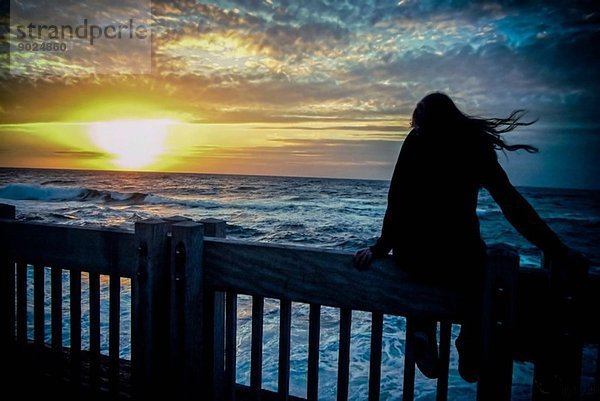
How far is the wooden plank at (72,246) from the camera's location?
1.97 meters

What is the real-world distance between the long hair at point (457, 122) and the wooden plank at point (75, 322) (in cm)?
212

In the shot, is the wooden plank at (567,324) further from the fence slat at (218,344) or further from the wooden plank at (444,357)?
the fence slat at (218,344)

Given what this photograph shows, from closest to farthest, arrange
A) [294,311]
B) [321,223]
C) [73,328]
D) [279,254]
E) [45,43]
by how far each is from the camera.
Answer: [279,254]
[73,328]
[45,43]
[294,311]
[321,223]

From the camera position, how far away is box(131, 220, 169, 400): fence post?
72.7 inches

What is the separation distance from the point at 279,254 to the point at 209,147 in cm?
8484

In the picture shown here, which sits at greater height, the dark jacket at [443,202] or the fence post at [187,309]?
the dark jacket at [443,202]

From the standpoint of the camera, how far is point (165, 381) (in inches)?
74.9

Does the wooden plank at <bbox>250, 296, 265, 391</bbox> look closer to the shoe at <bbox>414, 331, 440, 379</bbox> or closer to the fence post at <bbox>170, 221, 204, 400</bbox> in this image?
the fence post at <bbox>170, 221, 204, 400</bbox>

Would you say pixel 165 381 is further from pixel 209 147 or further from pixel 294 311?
pixel 209 147

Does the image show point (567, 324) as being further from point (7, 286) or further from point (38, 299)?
point (7, 286)

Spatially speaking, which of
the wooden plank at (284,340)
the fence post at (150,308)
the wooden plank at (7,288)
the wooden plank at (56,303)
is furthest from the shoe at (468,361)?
the wooden plank at (7,288)

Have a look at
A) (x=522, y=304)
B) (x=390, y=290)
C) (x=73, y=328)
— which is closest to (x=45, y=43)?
(x=73, y=328)

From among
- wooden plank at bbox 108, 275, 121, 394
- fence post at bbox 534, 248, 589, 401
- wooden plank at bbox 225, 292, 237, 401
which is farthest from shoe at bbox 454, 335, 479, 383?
wooden plank at bbox 108, 275, 121, 394

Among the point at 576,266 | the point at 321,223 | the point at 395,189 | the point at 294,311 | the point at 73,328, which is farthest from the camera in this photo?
the point at 321,223
